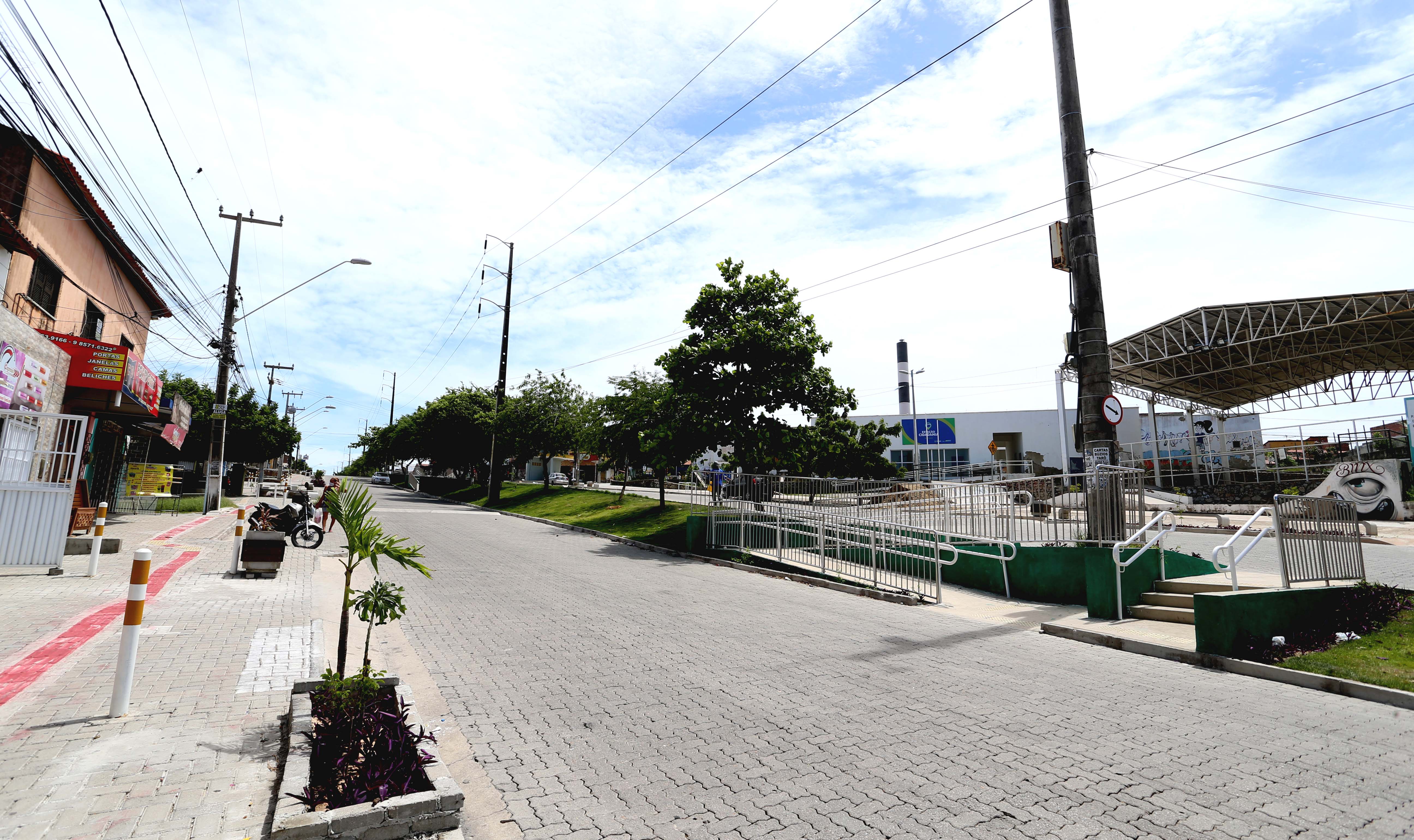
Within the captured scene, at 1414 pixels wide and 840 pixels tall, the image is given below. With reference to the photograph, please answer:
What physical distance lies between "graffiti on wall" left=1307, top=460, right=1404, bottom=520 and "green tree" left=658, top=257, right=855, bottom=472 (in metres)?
18.1

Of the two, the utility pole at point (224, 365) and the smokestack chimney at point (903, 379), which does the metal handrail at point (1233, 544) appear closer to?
the utility pole at point (224, 365)

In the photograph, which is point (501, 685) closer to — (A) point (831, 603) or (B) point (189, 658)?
(B) point (189, 658)

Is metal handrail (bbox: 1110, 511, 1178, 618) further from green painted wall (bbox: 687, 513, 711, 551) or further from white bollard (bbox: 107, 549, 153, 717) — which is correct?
green painted wall (bbox: 687, 513, 711, 551)

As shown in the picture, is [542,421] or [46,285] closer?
[46,285]

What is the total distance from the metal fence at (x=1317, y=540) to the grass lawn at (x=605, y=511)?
1340cm

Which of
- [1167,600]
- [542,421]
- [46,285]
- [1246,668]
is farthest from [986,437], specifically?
[46,285]

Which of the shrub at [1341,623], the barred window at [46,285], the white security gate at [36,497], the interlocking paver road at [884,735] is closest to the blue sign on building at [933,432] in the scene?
the shrub at [1341,623]

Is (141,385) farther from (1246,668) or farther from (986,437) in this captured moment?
(986,437)

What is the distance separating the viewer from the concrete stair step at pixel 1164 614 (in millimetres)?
9312

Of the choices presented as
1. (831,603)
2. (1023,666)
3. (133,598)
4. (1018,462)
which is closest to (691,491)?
(831,603)

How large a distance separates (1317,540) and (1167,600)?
1891 millimetres

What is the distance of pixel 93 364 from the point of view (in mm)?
15711

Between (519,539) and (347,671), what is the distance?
46.3 feet

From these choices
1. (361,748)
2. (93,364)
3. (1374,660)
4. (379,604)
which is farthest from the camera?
(93,364)
